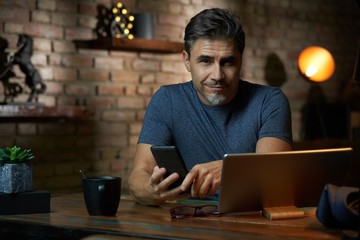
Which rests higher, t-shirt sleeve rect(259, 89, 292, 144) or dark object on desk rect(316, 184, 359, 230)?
t-shirt sleeve rect(259, 89, 292, 144)

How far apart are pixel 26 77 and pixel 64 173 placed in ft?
2.17

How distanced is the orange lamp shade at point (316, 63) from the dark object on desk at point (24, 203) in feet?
12.4

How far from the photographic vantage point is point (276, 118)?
260 cm

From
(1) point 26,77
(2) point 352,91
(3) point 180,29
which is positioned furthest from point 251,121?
(2) point 352,91

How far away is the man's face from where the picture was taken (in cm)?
256

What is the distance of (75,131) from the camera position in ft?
14.5

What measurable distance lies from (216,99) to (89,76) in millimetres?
1987

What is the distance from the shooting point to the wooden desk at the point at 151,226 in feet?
5.33

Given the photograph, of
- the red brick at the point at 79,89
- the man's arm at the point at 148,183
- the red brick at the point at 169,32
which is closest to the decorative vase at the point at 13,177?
the man's arm at the point at 148,183

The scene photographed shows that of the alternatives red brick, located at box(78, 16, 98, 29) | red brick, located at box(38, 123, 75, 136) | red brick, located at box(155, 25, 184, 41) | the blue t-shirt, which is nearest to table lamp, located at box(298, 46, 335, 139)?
red brick, located at box(155, 25, 184, 41)

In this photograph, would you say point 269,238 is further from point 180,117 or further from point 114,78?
point 114,78

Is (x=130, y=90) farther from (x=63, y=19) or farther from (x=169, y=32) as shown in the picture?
(x=63, y=19)

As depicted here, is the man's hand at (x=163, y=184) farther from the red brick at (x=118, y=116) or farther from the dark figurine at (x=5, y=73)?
the red brick at (x=118, y=116)

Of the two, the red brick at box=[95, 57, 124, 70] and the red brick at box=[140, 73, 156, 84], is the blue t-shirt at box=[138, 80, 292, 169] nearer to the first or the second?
the red brick at box=[95, 57, 124, 70]
